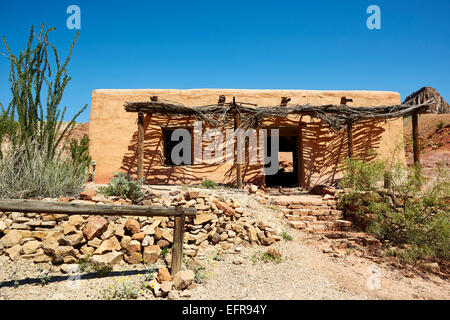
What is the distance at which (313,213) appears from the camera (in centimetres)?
611

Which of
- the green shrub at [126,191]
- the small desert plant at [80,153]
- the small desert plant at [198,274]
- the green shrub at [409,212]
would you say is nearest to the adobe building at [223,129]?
the small desert plant at [80,153]

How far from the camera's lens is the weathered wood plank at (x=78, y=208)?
9.41 feet

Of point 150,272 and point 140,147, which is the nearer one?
point 150,272

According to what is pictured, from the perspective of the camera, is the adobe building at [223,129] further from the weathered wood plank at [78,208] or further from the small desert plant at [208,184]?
the weathered wood plank at [78,208]

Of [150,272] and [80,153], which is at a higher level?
[80,153]

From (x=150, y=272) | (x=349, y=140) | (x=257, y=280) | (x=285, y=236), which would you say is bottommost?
(x=257, y=280)

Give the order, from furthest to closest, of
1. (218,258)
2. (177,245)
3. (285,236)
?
(285,236) < (218,258) < (177,245)

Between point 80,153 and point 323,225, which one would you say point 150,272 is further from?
point 80,153

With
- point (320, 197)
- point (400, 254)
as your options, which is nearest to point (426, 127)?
point (320, 197)

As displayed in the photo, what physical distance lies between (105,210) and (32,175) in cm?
268

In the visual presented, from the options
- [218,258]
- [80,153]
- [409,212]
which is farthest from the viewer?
[80,153]

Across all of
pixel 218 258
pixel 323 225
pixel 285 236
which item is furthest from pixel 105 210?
pixel 323 225

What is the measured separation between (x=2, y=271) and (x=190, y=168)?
529cm

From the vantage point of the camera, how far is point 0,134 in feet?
16.5
